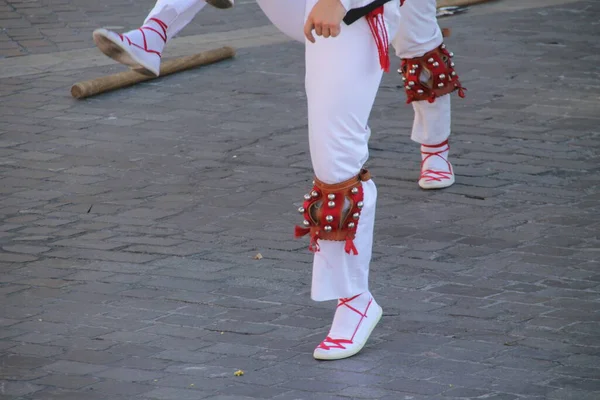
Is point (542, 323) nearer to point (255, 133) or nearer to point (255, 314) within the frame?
point (255, 314)

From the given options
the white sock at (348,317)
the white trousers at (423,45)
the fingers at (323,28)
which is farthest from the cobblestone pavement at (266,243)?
the fingers at (323,28)

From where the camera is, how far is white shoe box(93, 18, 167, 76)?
177 inches

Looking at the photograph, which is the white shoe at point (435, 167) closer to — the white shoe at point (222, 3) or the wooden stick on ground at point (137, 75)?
the white shoe at point (222, 3)

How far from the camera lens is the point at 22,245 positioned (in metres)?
5.53

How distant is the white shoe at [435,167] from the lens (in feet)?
20.6

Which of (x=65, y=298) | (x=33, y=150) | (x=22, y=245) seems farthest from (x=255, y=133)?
(x=65, y=298)

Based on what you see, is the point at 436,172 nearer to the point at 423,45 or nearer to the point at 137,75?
the point at 423,45

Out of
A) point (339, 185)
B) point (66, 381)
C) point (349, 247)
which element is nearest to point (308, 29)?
point (339, 185)

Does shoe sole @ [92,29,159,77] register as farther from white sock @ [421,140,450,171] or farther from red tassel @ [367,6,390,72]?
white sock @ [421,140,450,171]

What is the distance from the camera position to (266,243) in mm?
5555

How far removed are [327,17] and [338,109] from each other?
350mm

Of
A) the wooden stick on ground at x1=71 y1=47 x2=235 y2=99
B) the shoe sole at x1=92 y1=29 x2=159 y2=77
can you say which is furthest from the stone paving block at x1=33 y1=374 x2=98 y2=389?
the wooden stick on ground at x1=71 y1=47 x2=235 y2=99

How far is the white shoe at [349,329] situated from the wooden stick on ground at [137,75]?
3890mm

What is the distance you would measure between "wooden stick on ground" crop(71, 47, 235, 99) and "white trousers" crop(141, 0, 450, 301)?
3.95m
